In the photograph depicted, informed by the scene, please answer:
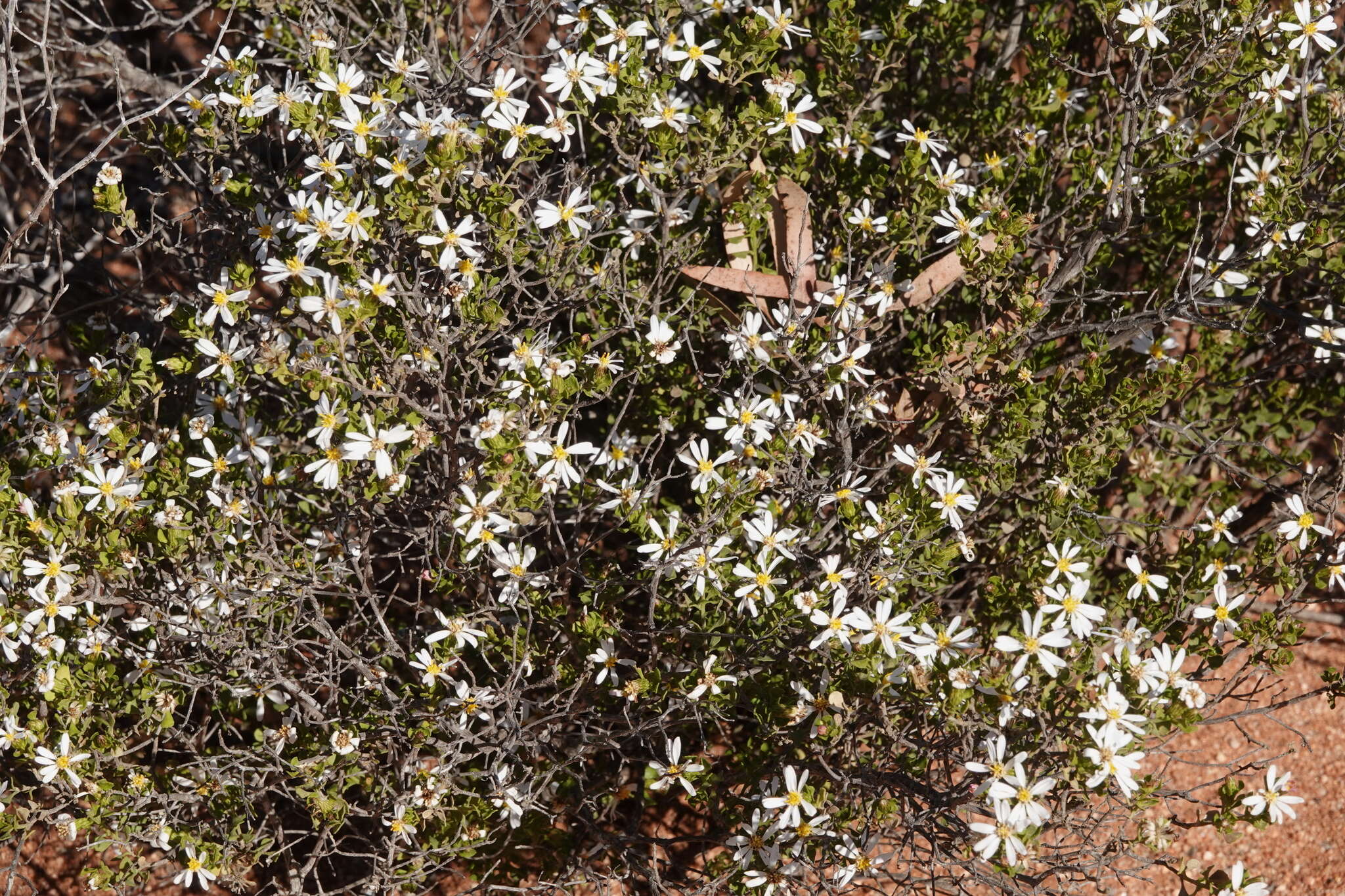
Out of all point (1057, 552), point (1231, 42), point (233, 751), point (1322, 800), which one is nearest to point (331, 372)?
point (233, 751)

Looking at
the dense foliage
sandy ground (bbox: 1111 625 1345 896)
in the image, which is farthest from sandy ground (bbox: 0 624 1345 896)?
the dense foliage

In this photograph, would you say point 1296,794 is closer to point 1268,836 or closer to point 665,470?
point 1268,836

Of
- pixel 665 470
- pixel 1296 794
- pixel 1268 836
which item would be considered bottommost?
pixel 665 470

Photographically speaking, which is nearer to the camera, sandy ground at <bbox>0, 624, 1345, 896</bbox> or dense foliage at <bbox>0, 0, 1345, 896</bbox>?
dense foliage at <bbox>0, 0, 1345, 896</bbox>

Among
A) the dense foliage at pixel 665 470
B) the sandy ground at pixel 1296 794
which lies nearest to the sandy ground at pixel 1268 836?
the sandy ground at pixel 1296 794

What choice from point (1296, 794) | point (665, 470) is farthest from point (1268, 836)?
point (665, 470)

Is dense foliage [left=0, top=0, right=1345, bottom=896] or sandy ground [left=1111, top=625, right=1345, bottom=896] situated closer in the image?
dense foliage [left=0, top=0, right=1345, bottom=896]

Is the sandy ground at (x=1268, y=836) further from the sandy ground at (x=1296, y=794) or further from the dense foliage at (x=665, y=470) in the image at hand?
the dense foliage at (x=665, y=470)

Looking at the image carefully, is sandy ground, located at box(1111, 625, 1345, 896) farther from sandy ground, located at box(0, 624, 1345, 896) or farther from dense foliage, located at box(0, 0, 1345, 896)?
dense foliage, located at box(0, 0, 1345, 896)

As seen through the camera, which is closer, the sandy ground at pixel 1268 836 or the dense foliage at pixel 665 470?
the dense foliage at pixel 665 470

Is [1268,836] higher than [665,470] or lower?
higher
